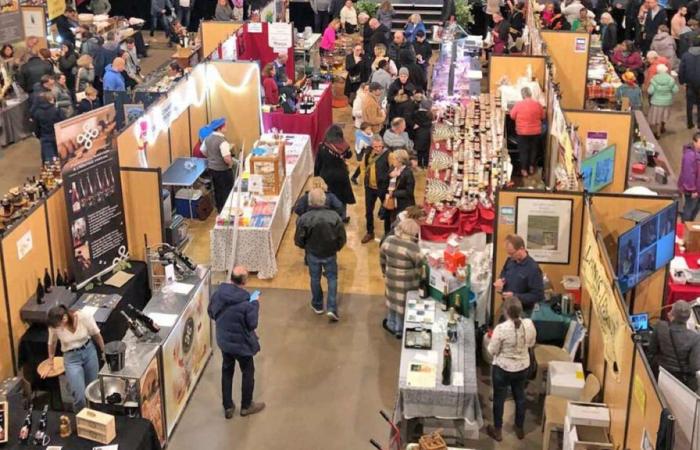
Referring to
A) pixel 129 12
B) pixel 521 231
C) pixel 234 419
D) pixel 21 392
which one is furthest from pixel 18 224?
pixel 129 12

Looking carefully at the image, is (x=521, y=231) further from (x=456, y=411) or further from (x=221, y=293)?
(x=221, y=293)

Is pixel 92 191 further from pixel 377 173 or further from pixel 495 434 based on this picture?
pixel 495 434

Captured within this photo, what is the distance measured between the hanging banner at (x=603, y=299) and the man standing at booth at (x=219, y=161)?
486 cm

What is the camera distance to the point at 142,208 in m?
9.74

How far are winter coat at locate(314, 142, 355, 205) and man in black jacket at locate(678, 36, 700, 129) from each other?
247 inches

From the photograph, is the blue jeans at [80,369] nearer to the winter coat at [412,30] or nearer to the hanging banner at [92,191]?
the hanging banner at [92,191]

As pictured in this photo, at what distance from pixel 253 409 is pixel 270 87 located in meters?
6.05

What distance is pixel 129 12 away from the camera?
21.9m

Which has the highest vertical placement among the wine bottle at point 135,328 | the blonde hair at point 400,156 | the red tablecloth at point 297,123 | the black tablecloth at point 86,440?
the blonde hair at point 400,156

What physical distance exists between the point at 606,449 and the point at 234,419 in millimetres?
3064

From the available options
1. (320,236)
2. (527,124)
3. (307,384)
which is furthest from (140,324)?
(527,124)

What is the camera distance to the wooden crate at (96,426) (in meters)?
6.82

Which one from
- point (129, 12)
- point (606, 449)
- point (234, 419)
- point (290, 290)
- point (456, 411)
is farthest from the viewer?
point (129, 12)

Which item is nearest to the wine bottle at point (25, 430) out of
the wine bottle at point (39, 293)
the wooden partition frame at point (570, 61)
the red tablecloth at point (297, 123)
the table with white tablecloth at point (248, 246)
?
the wine bottle at point (39, 293)
